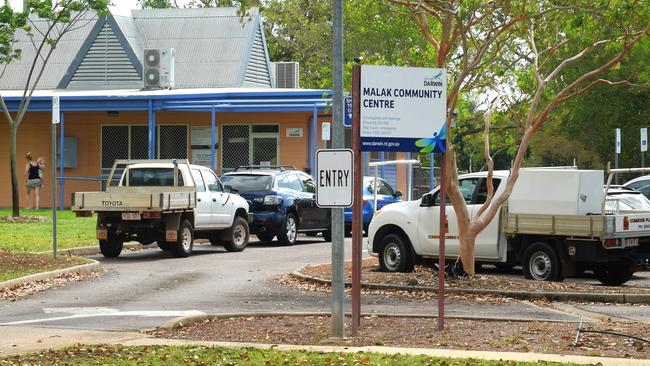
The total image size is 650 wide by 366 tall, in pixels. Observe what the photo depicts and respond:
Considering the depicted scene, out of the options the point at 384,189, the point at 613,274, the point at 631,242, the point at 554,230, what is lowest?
the point at 613,274

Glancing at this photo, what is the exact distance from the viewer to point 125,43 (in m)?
42.7

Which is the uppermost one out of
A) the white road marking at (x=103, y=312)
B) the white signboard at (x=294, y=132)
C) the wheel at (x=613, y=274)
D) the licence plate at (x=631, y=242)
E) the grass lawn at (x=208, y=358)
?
the white signboard at (x=294, y=132)

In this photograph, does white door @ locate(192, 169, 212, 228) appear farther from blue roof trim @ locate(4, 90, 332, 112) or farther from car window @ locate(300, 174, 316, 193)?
blue roof trim @ locate(4, 90, 332, 112)

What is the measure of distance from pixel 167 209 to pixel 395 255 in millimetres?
4630

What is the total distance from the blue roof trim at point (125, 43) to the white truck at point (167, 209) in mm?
16913

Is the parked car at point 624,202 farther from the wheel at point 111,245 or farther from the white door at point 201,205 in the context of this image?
the wheel at point 111,245

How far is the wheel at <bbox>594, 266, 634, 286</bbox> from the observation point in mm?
19500

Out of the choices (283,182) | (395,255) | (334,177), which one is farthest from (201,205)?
(334,177)

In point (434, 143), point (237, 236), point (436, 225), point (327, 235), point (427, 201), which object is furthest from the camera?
point (327, 235)

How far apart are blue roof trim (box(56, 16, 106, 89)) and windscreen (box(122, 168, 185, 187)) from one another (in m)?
18.2

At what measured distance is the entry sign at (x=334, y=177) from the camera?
493 inches

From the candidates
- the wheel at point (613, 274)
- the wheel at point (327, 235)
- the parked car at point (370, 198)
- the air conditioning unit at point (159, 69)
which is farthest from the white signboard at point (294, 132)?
the wheel at point (613, 274)

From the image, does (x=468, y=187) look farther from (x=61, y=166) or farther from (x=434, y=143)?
(x=61, y=166)

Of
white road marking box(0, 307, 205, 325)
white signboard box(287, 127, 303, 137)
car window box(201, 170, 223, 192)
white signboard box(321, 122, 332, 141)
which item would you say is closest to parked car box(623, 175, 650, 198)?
white signboard box(321, 122, 332, 141)
